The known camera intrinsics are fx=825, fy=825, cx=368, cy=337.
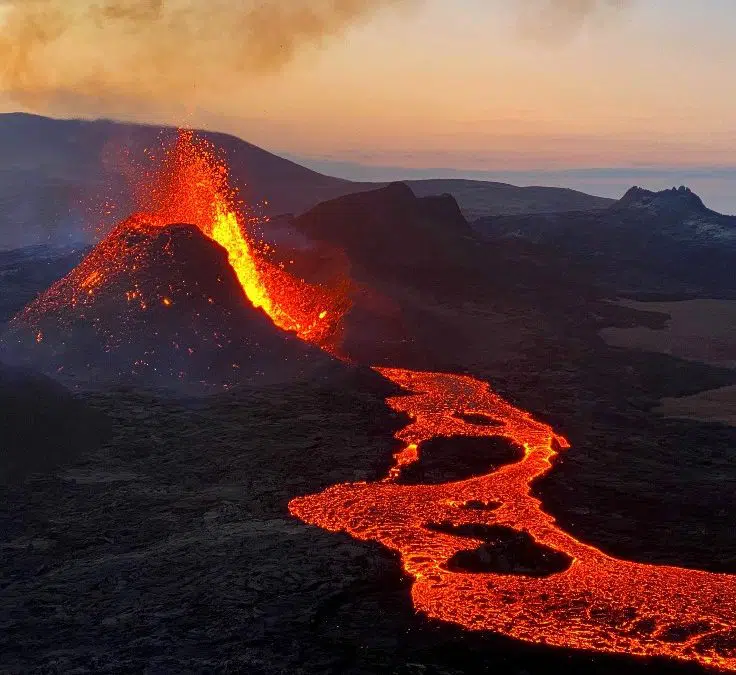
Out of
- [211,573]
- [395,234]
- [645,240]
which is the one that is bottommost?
[211,573]

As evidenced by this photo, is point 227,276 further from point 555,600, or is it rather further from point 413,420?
point 555,600

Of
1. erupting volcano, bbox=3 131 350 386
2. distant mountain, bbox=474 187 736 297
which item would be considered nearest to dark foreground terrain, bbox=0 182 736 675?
erupting volcano, bbox=3 131 350 386

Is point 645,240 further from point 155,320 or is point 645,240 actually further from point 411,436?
point 411,436

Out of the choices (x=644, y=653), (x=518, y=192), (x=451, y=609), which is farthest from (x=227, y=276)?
(x=518, y=192)

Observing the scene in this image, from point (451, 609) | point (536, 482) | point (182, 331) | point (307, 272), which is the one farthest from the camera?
point (307, 272)

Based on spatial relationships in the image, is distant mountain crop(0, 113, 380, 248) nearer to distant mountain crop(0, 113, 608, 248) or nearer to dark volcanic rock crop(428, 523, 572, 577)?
distant mountain crop(0, 113, 608, 248)

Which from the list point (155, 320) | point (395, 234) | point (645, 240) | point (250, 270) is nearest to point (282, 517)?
point (155, 320)
